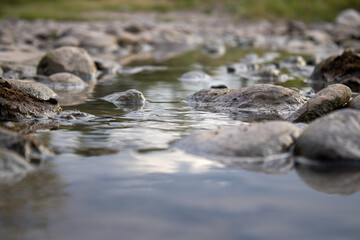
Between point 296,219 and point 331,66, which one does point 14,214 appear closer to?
point 296,219

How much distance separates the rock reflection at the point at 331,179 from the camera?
2786mm

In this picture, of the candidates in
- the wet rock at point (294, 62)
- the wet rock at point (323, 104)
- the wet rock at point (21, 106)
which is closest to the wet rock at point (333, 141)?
the wet rock at point (323, 104)

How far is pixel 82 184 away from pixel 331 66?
6.19 metres

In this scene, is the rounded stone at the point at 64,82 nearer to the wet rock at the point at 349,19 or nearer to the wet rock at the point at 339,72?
the wet rock at the point at 339,72

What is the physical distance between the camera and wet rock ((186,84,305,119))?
523 cm

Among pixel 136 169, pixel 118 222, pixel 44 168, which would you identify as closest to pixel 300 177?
pixel 136 169

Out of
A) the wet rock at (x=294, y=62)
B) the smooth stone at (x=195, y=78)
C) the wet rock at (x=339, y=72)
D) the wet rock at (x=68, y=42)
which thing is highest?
the wet rock at (x=339, y=72)

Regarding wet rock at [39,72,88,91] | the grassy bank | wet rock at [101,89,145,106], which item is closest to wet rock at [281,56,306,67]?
wet rock at [39,72,88,91]

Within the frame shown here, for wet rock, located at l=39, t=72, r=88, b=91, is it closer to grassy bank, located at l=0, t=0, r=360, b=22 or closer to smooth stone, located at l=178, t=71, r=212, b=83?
smooth stone, located at l=178, t=71, r=212, b=83

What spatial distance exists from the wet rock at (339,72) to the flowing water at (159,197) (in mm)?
4299

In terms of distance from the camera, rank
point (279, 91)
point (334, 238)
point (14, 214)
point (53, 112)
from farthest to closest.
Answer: point (279, 91), point (53, 112), point (14, 214), point (334, 238)

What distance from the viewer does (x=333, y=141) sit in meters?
3.16

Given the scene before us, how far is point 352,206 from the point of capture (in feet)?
8.34

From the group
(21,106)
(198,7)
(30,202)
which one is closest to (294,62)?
(21,106)
